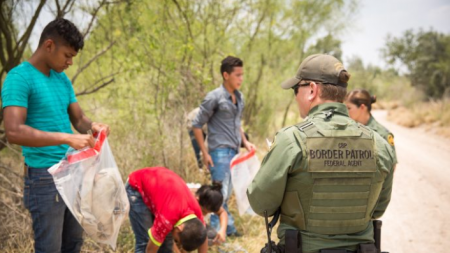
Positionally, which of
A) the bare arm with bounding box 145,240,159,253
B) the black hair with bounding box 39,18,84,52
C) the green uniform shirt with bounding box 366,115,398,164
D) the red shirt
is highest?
the black hair with bounding box 39,18,84,52

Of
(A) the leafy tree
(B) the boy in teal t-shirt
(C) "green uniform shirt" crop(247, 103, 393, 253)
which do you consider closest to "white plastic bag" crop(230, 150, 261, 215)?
(B) the boy in teal t-shirt

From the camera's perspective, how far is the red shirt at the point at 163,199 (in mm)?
2447

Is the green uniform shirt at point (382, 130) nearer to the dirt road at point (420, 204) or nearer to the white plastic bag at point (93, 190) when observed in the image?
the dirt road at point (420, 204)

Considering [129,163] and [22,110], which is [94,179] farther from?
[129,163]

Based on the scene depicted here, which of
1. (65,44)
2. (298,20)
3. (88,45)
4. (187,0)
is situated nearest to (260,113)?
(298,20)

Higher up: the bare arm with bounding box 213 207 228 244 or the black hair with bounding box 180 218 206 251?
the black hair with bounding box 180 218 206 251

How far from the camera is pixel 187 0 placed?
540cm

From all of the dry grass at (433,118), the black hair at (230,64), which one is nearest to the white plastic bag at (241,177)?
the black hair at (230,64)

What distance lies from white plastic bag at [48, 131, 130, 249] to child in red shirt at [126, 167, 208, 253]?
26cm

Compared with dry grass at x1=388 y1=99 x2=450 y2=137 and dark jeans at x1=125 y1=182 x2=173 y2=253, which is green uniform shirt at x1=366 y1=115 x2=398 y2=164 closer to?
dark jeans at x1=125 y1=182 x2=173 y2=253

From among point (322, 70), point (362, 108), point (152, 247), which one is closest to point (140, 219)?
point (152, 247)

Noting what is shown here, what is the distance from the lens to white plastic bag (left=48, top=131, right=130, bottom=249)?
2184 millimetres

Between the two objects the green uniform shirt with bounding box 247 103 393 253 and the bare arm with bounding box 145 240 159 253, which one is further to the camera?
the bare arm with bounding box 145 240 159 253

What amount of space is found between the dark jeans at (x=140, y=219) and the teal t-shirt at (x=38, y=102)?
0.67 metres
